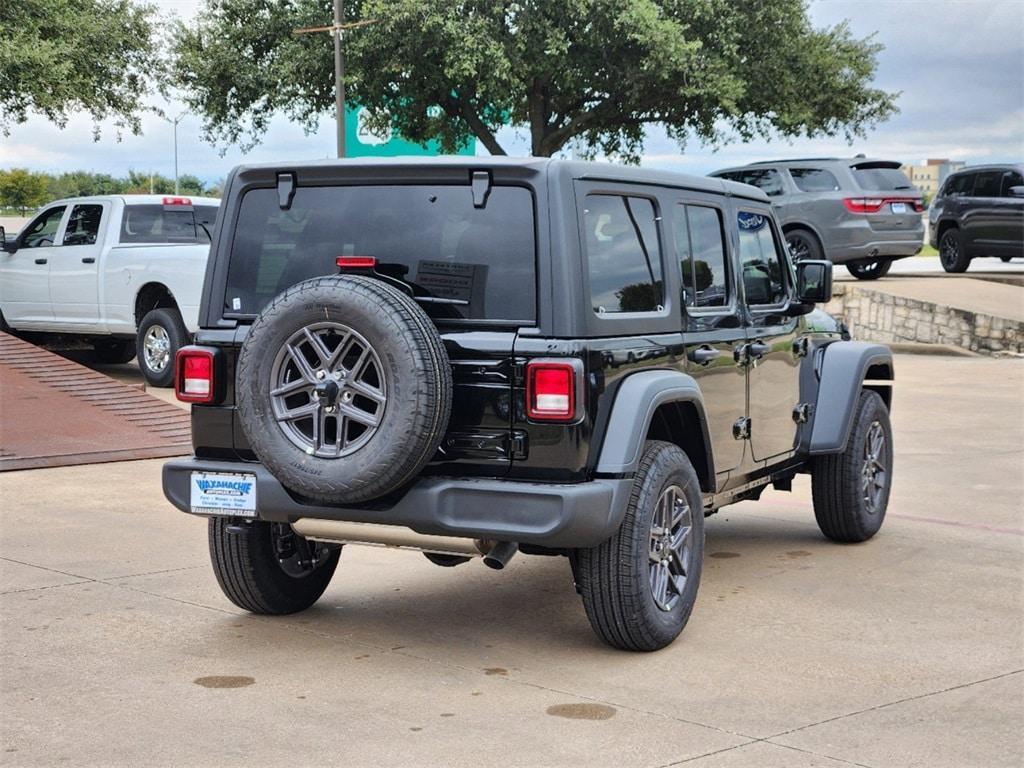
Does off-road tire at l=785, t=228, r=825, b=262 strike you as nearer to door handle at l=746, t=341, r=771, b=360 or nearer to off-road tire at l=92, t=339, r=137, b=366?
off-road tire at l=92, t=339, r=137, b=366

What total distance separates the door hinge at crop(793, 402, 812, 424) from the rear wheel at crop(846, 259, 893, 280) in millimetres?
16420

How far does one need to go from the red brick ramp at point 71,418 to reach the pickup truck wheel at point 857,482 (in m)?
5.00

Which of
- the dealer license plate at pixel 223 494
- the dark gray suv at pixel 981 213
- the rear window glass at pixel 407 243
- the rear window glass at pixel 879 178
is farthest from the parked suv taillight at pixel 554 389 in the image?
the dark gray suv at pixel 981 213

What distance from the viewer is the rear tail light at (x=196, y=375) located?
5.57m

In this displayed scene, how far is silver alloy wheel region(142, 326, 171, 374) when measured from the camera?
14531mm

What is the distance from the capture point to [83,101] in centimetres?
2864

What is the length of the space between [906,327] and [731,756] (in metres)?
17.3

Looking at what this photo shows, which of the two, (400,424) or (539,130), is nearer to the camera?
(400,424)

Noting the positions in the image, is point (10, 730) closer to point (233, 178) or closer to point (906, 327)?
point (233, 178)

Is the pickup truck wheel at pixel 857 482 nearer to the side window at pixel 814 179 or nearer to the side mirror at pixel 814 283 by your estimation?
the side mirror at pixel 814 283

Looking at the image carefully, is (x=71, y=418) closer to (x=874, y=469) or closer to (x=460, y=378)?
(x=874, y=469)

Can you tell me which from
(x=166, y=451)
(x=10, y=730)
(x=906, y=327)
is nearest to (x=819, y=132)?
(x=906, y=327)

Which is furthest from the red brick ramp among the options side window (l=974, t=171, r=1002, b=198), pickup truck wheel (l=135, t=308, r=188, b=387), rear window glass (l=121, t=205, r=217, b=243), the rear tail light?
side window (l=974, t=171, r=1002, b=198)

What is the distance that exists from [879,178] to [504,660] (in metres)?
16.6
